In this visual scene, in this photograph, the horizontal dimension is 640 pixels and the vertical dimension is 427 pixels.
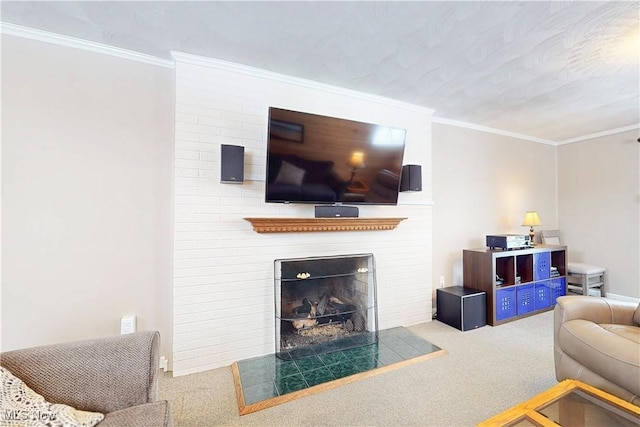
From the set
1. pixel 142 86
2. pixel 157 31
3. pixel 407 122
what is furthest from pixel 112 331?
pixel 407 122

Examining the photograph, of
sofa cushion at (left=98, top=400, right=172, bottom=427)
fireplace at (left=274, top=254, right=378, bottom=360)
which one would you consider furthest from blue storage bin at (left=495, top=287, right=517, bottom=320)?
sofa cushion at (left=98, top=400, right=172, bottom=427)

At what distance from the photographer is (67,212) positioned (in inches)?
75.9

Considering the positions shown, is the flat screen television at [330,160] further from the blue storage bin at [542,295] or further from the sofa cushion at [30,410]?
the blue storage bin at [542,295]

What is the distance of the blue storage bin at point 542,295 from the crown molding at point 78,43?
4.46 metres

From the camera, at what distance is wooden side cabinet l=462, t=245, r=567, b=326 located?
119 inches

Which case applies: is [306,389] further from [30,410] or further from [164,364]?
[30,410]

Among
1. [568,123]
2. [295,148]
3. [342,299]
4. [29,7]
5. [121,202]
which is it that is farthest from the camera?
[568,123]

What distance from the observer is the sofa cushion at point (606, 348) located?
142 cm

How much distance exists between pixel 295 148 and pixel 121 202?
1.36 m

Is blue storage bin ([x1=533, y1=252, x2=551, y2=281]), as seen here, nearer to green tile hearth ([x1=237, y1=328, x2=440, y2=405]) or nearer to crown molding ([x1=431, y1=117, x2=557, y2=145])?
crown molding ([x1=431, y1=117, x2=557, y2=145])

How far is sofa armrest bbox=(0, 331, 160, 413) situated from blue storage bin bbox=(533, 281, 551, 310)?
3950mm

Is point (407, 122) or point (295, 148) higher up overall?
point (407, 122)

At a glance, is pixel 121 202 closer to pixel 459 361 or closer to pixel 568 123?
pixel 459 361

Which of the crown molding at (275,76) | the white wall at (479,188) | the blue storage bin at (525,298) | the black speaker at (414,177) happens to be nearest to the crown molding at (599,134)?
the white wall at (479,188)
